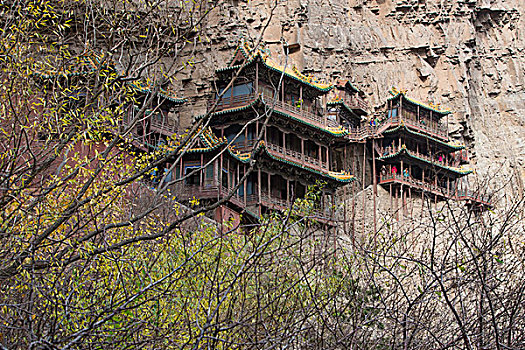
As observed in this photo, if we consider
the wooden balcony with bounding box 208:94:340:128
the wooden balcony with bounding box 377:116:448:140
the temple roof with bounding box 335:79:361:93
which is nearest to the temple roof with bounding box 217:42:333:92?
the wooden balcony with bounding box 208:94:340:128

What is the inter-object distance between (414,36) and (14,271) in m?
33.8

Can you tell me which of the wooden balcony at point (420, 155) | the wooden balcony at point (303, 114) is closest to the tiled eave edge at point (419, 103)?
the wooden balcony at point (420, 155)

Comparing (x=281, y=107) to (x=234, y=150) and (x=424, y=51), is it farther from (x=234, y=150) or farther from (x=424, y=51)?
(x=424, y=51)

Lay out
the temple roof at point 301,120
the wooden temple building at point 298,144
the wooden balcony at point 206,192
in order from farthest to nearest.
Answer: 1. the temple roof at point 301,120
2. the wooden temple building at point 298,144
3. the wooden balcony at point 206,192

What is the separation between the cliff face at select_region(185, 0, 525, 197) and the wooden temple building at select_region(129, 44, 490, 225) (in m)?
1.66

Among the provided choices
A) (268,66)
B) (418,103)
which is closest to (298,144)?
(268,66)

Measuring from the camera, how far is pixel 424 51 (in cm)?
3506

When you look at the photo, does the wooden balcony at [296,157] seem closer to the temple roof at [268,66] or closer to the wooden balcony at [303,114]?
the wooden balcony at [303,114]

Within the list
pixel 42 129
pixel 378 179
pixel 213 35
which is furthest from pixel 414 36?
pixel 42 129

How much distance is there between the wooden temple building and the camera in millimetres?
21928

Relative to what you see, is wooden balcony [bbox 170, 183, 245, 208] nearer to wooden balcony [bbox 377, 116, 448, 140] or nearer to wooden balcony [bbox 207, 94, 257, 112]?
wooden balcony [bbox 207, 94, 257, 112]

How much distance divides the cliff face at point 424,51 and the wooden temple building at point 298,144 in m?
1.66

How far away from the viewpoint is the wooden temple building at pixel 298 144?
21.9m

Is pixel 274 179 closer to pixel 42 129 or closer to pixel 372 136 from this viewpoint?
pixel 372 136
